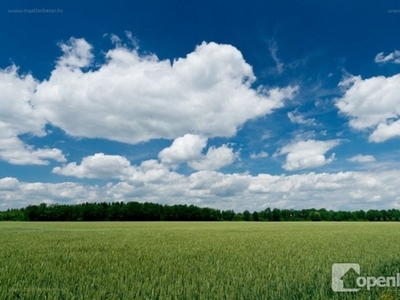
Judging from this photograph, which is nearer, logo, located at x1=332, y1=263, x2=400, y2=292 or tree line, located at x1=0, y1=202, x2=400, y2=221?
logo, located at x1=332, y1=263, x2=400, y2=292

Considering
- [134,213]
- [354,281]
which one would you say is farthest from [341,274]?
[134,213]

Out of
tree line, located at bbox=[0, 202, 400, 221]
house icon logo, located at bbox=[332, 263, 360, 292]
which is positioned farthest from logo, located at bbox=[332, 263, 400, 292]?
tree line, located at bbox=[0, 202, 400, 221]

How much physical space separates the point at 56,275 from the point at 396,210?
17675 cm

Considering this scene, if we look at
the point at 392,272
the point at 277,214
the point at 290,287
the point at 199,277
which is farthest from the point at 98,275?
the point at 277,214

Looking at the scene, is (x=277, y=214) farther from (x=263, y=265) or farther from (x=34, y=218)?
(x=263, y=265)

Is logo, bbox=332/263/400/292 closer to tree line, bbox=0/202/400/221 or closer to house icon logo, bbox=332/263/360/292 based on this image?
house icon logo, bbox=332/263/360/292

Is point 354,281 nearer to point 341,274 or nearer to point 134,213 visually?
point 341,274

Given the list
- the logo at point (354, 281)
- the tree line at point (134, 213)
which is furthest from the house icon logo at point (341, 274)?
the tree line at point (134, 213)

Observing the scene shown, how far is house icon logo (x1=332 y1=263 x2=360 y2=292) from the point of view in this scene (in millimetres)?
8051

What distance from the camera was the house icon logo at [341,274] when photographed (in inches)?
317

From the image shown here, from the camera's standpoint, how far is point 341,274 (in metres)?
9.52

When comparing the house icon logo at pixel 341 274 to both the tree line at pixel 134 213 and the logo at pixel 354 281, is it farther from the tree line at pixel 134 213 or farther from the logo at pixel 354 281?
the tree line at pixel 134 213

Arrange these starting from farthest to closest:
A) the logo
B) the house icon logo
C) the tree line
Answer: the tree line, the logo, the house icon logo

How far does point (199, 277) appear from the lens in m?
8.37
